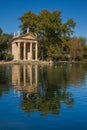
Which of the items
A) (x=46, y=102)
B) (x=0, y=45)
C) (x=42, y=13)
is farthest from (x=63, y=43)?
(x=46, y=102)

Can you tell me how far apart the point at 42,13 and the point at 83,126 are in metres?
105

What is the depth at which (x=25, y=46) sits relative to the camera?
120188mm

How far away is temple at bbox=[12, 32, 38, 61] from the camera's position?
116 meters

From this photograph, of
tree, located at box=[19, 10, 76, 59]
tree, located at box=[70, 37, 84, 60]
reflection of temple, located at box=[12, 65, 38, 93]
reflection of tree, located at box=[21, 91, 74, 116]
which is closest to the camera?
reflection of tree, located at box=[21, 91, 74, 116]

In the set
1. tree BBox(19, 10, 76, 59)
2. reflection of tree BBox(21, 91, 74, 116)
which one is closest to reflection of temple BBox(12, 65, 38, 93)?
reflection of tree BBox(21, 91, 74, 116)

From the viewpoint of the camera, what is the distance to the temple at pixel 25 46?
4574 inches

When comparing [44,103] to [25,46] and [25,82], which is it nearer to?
[25,82]

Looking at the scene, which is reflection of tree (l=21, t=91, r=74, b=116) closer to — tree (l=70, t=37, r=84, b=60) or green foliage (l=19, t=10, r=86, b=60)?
green foliage (l=19, t=10, r=86, b=60)

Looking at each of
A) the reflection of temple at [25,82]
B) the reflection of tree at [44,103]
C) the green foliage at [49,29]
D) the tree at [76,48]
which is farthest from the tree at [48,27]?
the reflection of tree at [44,103]

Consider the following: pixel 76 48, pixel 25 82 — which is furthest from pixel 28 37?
pixel 25 82

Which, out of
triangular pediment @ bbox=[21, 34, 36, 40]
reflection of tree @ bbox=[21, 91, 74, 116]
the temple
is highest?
triangular pediment @ bbox=[21, 34, 36, 40]

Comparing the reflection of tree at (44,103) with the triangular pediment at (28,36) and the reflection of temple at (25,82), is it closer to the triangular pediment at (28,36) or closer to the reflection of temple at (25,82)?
the reflection of temple at (25,82)

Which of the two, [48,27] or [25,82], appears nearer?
[25,82]

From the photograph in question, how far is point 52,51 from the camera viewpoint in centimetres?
11562
